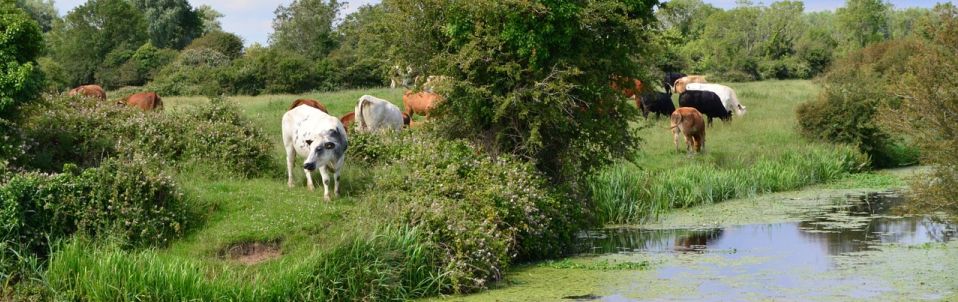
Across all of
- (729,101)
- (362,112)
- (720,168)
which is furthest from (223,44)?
(720,168)

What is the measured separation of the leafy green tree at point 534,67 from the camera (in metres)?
15.3

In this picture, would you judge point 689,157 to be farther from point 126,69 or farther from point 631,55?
point 126,69

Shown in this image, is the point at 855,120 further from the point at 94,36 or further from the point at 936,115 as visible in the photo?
the point at 94,36

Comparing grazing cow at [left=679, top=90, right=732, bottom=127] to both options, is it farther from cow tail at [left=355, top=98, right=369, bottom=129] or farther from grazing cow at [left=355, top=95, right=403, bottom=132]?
cow tail at [left=355, top=98, right=369, bottom=129]

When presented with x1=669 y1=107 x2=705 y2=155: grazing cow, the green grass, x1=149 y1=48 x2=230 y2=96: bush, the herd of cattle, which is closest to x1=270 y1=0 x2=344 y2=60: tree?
x1=149 y1=48 x2=230 y2=96: bush

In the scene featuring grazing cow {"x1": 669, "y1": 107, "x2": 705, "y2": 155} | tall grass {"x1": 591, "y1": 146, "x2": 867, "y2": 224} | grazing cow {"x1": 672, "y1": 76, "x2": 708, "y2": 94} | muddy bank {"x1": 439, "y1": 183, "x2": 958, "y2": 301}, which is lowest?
muddy bank {"x1": 439, "y1": 183, "x2": 958, "y2": 301}

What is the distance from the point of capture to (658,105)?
30.9 m

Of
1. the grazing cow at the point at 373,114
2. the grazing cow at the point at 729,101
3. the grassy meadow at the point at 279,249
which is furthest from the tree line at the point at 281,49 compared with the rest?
the grassy meadow at the point at 279,249

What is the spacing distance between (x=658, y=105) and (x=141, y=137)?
17.4 meters

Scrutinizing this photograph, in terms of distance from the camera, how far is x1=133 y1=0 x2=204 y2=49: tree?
70.1 meters

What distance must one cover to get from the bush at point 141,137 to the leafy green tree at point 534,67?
9.17 ft

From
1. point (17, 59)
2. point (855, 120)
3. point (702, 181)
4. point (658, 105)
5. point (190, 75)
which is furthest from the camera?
point (190, 75)

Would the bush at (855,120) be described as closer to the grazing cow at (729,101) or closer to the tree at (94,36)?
the grazing cow at (729,101)

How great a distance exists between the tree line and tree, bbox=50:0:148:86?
0.07 meters
